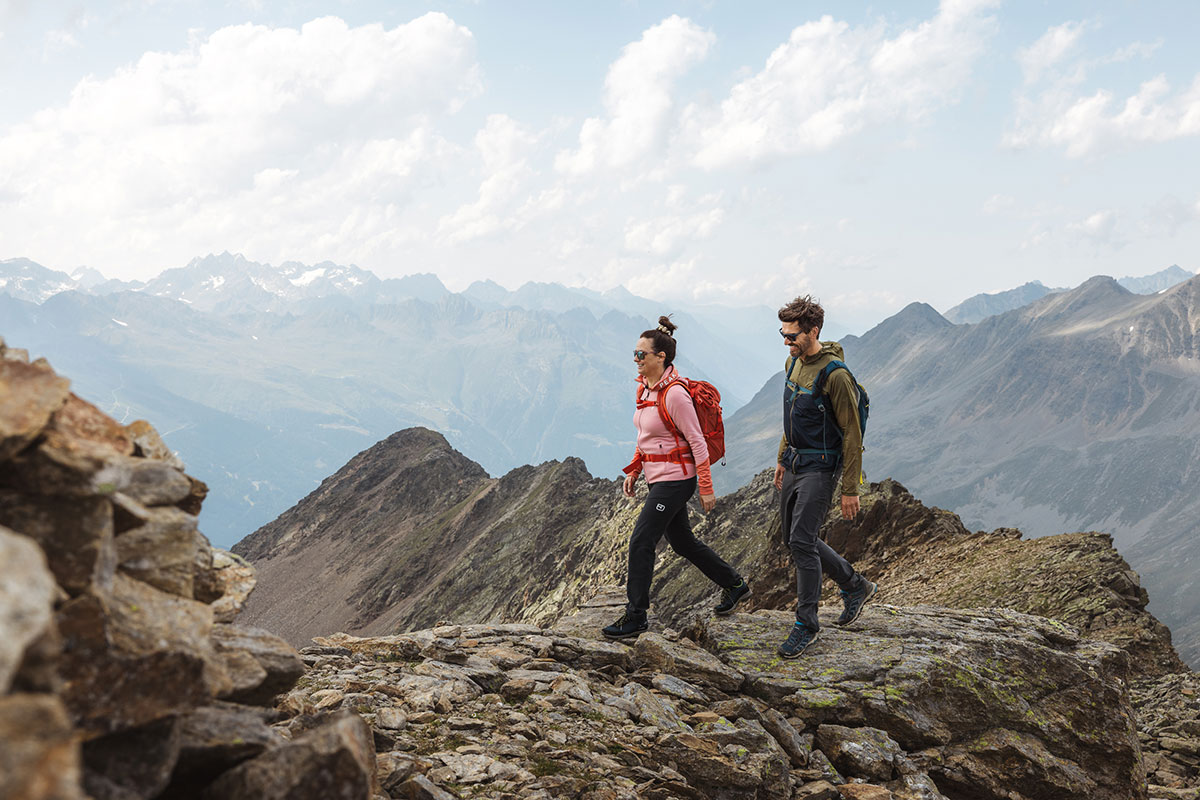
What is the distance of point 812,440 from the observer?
9.90m

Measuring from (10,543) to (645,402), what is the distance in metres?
8.00

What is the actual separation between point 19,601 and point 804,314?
8.95 meters

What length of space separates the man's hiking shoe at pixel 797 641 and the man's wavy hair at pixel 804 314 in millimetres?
4446

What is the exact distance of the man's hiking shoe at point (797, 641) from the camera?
10.4 m

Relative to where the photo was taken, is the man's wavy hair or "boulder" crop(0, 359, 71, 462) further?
the man's wavy hair

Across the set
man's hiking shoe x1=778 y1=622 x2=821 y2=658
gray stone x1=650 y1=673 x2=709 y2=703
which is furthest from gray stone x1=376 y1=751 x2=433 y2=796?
man's hiking shoe x1=778 y1=622 x2=821 y2=658

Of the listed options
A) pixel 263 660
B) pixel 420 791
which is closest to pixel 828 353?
pixel 420 791

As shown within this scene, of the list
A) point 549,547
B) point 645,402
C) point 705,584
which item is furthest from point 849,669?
point 549,547

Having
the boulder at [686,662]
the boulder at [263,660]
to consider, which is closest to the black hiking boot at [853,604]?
the boulder at [686,662]

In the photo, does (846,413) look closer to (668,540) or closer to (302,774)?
(668,540)

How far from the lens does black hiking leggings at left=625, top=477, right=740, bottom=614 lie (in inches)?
400

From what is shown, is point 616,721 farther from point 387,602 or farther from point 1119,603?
point 387,602

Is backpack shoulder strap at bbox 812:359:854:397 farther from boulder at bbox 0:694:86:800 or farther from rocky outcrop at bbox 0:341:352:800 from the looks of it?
boulder at bbox 0:694:86:800

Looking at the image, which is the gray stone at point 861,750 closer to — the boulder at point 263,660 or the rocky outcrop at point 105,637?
the rocky outcrop at point 105,637
